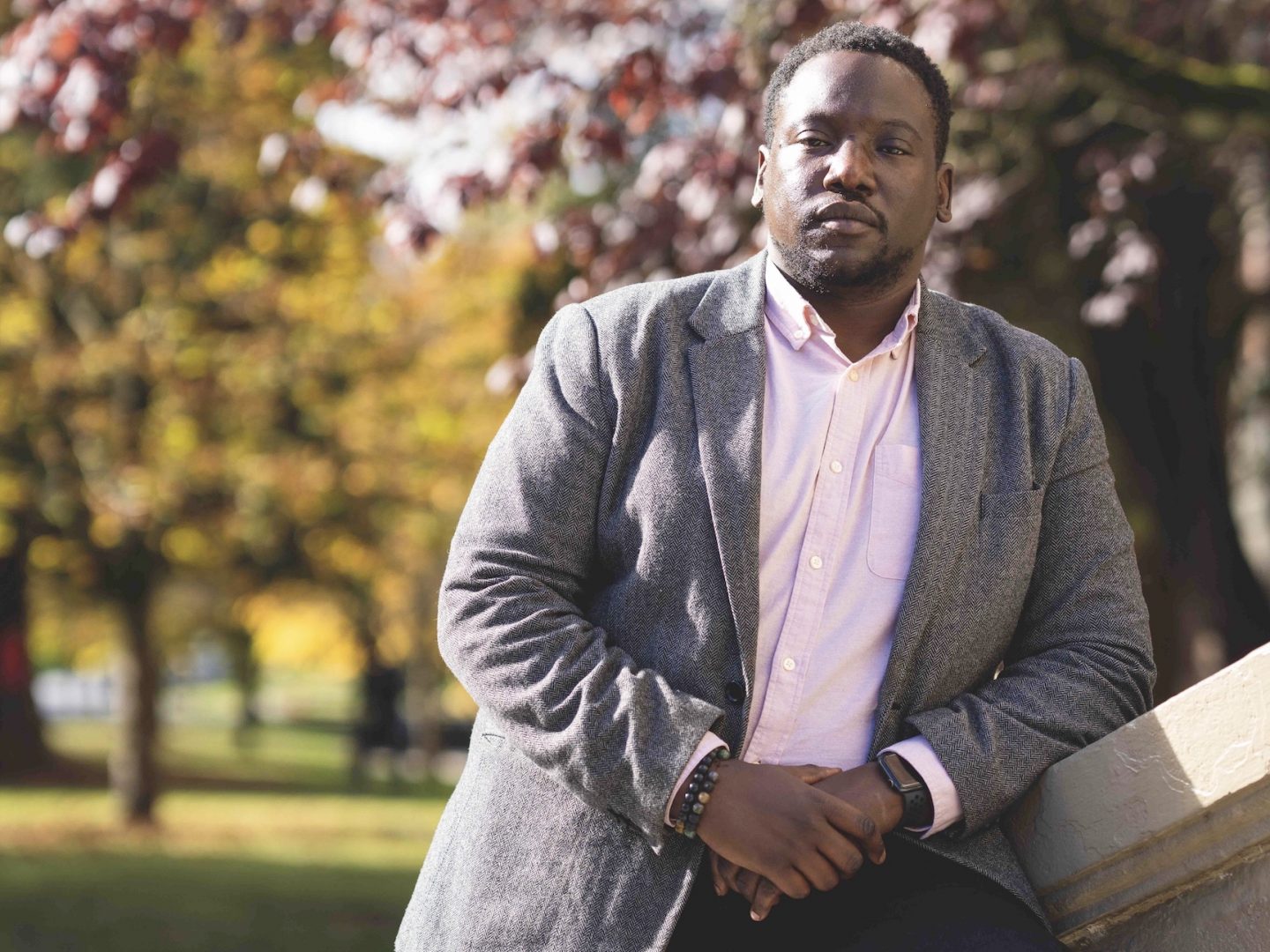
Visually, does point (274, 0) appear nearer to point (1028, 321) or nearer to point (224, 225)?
point (1028, 321)

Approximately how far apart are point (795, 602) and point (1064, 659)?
44 centimetres

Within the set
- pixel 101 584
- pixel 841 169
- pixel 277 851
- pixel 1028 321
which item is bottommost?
pixel 277 851

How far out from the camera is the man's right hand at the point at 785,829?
207 cm

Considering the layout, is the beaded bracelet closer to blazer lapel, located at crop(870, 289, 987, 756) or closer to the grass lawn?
blazer lapel, located at crop(870, 289, 987, 756)

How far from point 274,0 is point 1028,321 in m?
6.28

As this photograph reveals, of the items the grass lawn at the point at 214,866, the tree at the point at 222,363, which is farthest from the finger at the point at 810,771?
the tree at the point at 222,363

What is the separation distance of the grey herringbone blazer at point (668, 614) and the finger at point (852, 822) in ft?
0.53

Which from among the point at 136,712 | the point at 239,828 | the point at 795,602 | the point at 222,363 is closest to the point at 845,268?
the point at 795,602

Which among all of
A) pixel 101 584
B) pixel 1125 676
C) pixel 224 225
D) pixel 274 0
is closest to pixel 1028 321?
pixel 274 0

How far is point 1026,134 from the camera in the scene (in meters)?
7.63

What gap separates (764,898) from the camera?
2.11m

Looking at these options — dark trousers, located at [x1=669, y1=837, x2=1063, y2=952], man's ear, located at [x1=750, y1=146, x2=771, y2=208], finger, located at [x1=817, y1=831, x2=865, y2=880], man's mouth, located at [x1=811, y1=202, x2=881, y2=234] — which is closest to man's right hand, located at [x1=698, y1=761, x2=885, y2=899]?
finger, located at [x1=817, y1=831, x2=865, y2=880]

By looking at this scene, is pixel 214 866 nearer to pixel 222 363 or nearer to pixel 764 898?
pixel 222 363

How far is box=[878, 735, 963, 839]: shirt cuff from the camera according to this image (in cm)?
217
